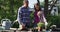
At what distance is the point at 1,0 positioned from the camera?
9102mm

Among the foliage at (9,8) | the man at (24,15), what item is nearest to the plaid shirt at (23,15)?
the man at (24,15)

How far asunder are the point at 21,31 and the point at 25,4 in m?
0.73

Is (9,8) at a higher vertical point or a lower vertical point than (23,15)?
higher

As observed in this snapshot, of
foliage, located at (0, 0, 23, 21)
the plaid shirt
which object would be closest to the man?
the plaid shirt

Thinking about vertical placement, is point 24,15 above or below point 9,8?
below

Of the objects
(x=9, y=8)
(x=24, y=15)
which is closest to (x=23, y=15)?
(x=24, y=15)

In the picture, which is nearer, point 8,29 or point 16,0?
point 8,29

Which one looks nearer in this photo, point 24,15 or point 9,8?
point 24,15

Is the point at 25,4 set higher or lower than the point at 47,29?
higher

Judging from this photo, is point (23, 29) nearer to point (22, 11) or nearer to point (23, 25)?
point (23, 25)

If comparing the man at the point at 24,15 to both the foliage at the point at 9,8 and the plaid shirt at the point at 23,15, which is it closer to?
the plaid shirt at the point at 23,15

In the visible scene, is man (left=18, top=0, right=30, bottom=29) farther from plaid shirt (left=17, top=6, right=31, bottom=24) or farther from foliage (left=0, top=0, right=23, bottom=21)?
foliage (left=0, top=0, right=23, bottom=21)

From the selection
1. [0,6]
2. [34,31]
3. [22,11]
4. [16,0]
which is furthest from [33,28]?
[0,6]

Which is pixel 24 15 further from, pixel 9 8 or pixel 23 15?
pixel 9 8
